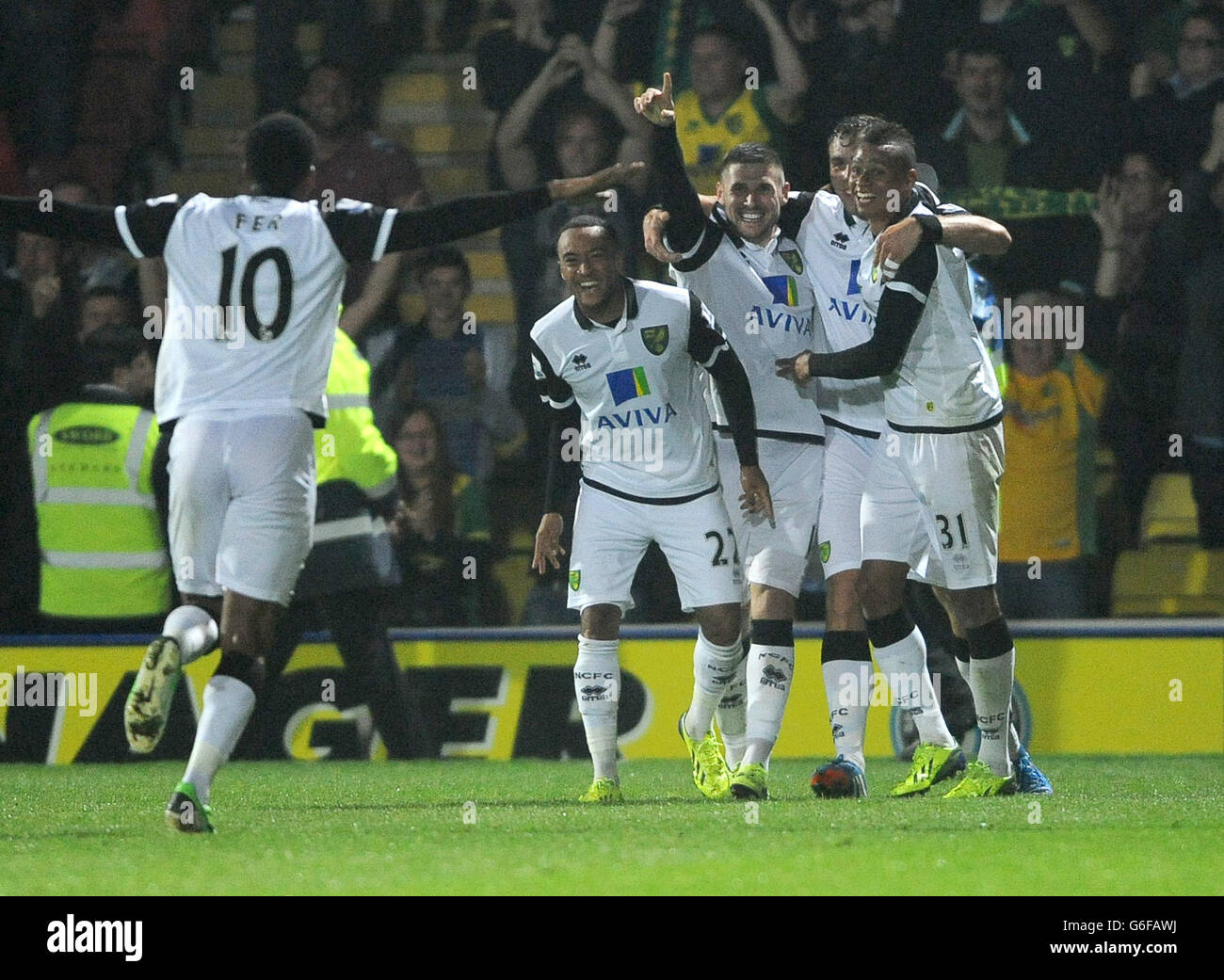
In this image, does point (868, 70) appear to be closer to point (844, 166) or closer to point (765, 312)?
point (765, 312)

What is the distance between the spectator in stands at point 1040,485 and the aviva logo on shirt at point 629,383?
3.44m

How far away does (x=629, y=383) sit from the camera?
20.9 ft

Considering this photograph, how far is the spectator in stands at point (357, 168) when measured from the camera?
10.3m

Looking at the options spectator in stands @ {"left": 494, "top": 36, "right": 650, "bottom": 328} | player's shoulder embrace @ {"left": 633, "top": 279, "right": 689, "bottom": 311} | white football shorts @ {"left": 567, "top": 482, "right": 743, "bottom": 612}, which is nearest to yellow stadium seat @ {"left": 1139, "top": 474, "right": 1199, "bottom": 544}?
spectator in stands @ {"left": 494, "top": 36, "right": 650, "bottom": 328}

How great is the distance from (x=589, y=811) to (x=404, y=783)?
1577mm

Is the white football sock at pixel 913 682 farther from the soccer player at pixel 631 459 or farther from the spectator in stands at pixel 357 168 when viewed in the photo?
the spectator in stands at pixel 357 168

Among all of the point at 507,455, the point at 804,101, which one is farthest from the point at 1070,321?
the point at 507,455

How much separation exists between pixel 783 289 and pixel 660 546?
3.58 feet

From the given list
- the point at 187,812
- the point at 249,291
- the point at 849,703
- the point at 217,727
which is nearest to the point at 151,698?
the point at 217,727

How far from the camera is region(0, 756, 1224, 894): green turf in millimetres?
4418

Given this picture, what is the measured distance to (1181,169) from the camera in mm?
10023

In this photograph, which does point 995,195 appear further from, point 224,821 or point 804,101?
point 224,821
